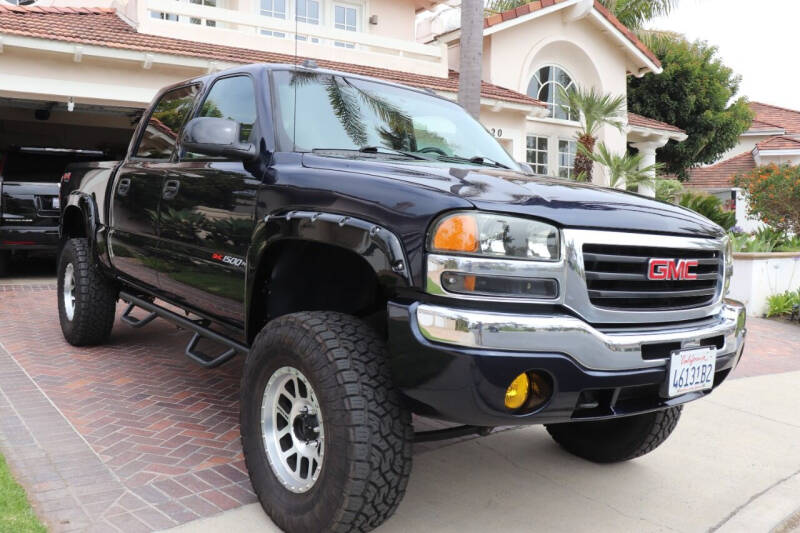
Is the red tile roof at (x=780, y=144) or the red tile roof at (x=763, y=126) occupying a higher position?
the red tile roof at (x=763, y=126)

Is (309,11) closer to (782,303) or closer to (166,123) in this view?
(782,303)

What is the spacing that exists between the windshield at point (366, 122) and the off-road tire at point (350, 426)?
1.08m

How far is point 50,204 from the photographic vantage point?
9.30 meters

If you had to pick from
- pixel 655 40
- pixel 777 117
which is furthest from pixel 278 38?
pixel 777 117

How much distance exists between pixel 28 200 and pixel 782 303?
10.4 metres

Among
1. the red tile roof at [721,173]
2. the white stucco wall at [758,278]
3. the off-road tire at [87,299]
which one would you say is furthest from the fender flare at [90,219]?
the red tile roof at [721,173]

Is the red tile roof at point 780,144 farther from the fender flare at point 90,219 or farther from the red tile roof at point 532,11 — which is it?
the fender flare at point 90,219

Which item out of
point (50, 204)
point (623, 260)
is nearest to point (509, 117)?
point (50, 204)

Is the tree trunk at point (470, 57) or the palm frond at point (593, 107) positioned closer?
the tree trunk at point (470, 57)

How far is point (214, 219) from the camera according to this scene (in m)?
3.54

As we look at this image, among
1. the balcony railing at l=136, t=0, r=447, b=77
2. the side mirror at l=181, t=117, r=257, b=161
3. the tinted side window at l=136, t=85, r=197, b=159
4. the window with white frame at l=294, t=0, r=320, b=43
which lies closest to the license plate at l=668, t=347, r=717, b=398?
the side mirror at l=181, t=117, r=257, b=161

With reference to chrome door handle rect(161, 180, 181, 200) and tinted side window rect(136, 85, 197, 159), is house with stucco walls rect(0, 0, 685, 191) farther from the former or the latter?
chrome door handle rect(161, 180, 181, 200)

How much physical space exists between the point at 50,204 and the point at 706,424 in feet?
27.2

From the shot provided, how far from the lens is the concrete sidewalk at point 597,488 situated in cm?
316
